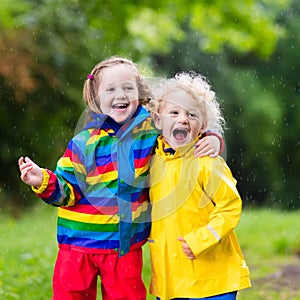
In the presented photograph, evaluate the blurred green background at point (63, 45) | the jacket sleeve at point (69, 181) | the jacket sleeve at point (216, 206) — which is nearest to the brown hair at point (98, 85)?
the jacket sleeve at point (69, 181)

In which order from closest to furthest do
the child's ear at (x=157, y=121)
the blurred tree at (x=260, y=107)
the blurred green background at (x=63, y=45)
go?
1. the child's ear at (x=157, y=121)
2. the blurred green background at (x=63, y=45)
3. the blurred tree at (x=260, y=107)

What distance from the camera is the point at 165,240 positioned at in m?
3.61

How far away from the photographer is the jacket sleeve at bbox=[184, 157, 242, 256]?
3.48 meters

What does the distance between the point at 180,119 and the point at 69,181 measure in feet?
2.05

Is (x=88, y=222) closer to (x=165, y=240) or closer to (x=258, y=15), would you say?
(x=165, y=240)

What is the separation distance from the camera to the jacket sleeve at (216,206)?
3.48 metres

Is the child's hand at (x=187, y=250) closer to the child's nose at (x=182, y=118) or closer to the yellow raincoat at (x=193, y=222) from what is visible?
the yellow raincoat at (x=193, y=222)

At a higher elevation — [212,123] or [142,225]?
[212,123]

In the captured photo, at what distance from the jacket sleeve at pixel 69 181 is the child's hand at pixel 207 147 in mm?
572

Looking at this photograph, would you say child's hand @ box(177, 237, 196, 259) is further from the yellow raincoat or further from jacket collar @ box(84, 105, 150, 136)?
jacket collar @ box(84, 105, 150, 136)

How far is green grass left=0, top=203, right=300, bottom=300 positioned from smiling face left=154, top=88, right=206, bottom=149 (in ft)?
7.51

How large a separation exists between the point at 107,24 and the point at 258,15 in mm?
2711

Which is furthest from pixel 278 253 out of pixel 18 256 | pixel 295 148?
pixel 295 148

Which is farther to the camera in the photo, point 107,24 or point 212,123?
point 107,24
